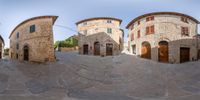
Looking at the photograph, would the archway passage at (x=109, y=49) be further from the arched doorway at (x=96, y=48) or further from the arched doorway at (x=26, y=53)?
the arched doorway at (x=26, y=53)

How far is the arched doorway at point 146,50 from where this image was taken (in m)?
24.0

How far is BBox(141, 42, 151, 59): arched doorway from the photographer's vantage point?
2400 cm

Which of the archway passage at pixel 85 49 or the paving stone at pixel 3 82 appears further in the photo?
the archway passage at pixel 85 49

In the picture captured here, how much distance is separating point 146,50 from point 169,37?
3400 mm

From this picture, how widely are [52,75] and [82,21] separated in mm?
18745

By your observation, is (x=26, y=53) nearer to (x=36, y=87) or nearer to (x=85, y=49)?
(x=85, y=49)

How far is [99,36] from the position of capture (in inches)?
1168


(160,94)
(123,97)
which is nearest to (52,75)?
(123,97)

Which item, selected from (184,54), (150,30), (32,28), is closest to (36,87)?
(32,28)

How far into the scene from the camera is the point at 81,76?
1382 cm

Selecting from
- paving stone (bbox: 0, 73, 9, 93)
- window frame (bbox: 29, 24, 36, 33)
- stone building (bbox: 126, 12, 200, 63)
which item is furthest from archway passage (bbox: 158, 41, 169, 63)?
paving stone (bbox: 0, 73, 9, 93)

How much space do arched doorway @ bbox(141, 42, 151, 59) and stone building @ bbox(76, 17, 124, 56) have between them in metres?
6.55

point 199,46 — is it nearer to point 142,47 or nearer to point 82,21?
point 142,47

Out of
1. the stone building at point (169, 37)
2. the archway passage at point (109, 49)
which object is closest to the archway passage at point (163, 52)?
the stone building at point (169, 37)
